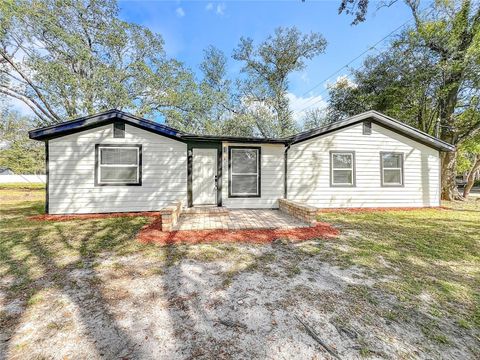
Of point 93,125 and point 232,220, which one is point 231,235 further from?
point 93,125

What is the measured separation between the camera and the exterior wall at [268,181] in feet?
25.6

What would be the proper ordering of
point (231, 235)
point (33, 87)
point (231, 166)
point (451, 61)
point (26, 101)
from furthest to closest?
point (26, 101)
point (33, 87)
point (451, 61)
point (231, 166)
point (231, 235)

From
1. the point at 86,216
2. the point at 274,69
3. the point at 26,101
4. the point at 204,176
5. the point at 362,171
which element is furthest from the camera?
the point at 274,69

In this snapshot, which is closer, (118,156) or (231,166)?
(118,156)

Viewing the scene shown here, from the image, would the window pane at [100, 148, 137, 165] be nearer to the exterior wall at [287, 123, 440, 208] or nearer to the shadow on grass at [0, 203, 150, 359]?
the shadow on grass at [0, 203, 150, 359]

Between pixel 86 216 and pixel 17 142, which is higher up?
pixel 17 142

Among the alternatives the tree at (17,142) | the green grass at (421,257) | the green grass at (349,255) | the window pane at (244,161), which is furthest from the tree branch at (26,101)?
the green grass at (421,257)

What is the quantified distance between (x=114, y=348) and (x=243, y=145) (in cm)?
675

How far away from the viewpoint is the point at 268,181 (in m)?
8.09

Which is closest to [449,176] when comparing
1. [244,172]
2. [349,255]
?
[244,172]

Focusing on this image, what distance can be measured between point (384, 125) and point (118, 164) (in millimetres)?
9960

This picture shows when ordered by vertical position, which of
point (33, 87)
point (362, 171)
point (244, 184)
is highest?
point (33, 87)

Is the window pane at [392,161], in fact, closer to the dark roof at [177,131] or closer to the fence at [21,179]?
the dark roof at [177,131]

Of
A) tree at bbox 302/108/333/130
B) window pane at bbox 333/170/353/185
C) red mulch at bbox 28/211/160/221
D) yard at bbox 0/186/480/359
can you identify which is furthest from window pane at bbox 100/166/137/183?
tree at bbox 302/108/333/130
